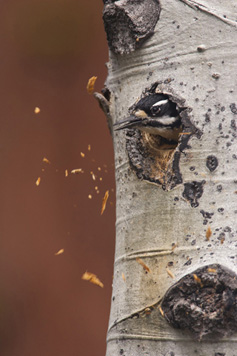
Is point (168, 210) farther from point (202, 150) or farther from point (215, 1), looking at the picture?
point (215, 1)

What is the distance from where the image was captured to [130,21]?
1.26m

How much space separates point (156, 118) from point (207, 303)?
36 cm

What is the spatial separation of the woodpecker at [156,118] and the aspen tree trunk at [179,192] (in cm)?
2

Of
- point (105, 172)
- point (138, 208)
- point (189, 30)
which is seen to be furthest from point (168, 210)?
point (105, 172)

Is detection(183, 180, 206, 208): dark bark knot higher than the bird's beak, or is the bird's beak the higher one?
the bird's beak

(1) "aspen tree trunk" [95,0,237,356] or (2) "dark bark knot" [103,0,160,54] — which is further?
(2) "dark bark knot" [103,0,160,54]

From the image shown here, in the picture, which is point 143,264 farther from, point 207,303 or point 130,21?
point 130,21

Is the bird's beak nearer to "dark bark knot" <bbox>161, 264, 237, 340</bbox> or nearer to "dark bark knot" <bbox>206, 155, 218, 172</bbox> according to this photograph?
"dark bark knot" <bbox>206, 155, 218, 172</bbox>

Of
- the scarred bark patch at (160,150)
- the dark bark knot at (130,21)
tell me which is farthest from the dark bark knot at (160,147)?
the dark bark knot at (130,21)

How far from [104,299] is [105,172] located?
480mm

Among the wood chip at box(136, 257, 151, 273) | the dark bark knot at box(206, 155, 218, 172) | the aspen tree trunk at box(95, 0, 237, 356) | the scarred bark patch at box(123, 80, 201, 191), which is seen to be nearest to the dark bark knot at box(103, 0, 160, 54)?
the aspen tree trunk at box(95, 0, 237, 356)

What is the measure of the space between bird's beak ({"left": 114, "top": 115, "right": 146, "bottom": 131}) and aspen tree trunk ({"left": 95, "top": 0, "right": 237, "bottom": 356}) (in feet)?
0.11

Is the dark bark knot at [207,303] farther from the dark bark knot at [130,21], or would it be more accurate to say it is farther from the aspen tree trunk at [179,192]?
the dark bark knot at [130,21]

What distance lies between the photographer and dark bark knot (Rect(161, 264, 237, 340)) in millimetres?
1051
